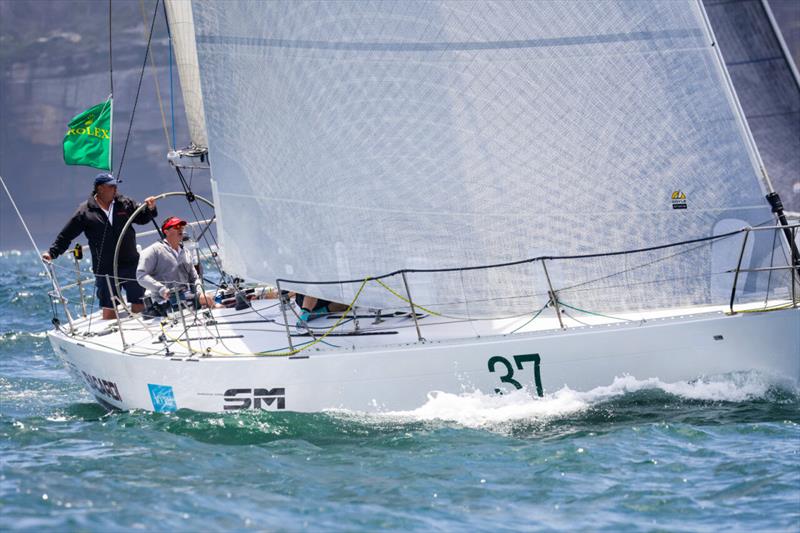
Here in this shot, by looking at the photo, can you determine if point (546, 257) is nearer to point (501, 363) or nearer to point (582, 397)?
point (501, 363)

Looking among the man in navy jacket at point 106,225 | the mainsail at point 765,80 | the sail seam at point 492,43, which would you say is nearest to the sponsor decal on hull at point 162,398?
the man in navy jacket at point 106,225

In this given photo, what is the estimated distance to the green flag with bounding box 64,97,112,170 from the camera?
6555 millimetres

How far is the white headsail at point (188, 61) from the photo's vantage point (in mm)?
6691

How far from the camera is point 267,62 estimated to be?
17.3 feet

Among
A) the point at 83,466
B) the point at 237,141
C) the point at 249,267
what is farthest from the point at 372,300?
the point at 83,466

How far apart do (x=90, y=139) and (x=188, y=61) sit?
89cm

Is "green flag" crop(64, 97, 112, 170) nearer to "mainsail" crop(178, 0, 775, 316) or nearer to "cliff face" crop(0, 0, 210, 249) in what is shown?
"mainsail" crop(178, 0, 775, 316)

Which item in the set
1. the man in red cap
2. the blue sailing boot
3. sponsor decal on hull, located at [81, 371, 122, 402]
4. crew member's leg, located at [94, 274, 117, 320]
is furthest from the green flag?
the blue sailing boot

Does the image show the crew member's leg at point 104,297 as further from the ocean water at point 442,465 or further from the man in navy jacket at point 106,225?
the ocean water at point 442,465

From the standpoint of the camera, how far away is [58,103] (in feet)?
173

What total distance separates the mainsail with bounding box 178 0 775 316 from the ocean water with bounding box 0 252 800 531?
25.4 inches

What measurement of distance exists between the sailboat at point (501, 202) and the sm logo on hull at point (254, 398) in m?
0.01

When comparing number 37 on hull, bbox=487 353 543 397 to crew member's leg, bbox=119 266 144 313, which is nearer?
number 37 on hull, bbox=487 353 543 397

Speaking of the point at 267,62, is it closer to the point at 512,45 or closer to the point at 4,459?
the point at 512,45
